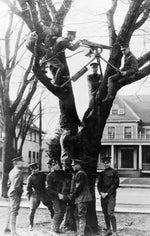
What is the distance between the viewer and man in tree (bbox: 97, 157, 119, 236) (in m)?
9.10

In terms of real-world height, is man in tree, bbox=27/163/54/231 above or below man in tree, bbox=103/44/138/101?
below

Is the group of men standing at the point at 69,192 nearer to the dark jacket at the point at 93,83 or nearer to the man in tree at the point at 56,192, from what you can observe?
the man in tree at the point at 56,192

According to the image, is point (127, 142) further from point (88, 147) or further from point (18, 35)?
point (88, 147)

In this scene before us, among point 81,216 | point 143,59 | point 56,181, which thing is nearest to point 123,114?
point 143,59

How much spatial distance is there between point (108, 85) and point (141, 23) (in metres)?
2.15

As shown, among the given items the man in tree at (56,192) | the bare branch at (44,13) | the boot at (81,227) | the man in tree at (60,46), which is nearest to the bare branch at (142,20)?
the man in tree at (60,46)

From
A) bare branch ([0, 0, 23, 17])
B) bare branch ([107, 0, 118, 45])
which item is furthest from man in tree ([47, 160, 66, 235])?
bare branch ([0, 0, 23, 17])

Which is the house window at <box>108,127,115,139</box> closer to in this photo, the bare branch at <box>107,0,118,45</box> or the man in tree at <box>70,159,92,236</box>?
the bare branch at <box>107,0,118,45</box>

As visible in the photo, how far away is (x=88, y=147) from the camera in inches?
378

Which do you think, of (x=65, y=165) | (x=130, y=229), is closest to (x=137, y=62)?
(x=65, y=165)

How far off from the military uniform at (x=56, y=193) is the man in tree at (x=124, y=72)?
233cm

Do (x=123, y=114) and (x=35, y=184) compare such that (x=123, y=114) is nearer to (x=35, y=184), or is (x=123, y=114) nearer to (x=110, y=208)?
(x=35, y=184)

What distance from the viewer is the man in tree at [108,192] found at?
29.9ft

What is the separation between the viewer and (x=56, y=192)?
30.2 feet
